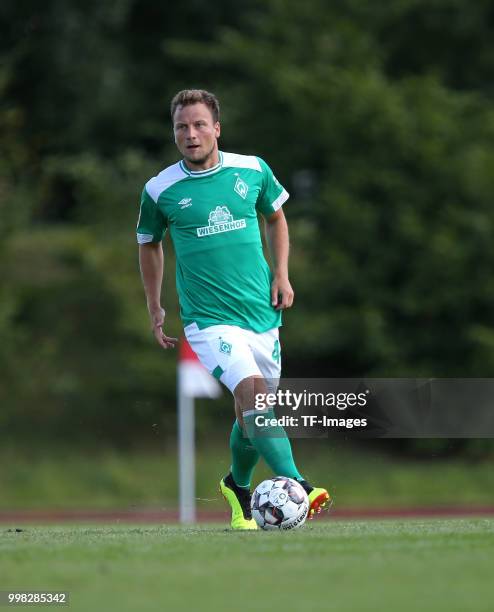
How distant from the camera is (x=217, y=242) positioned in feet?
23.5

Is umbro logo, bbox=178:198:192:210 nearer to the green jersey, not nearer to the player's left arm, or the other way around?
the green jersey

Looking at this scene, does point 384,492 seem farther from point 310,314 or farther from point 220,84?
point 220,84

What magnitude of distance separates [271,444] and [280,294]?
94 centimetres

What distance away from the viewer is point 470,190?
76.8ft

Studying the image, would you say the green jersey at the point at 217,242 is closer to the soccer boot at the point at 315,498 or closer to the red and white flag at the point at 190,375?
the soccer boot at the point at 315,498

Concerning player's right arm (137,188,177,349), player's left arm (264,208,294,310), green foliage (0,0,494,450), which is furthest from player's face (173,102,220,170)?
green foliage (0,0,494,450)

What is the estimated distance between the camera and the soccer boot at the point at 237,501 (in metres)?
7.40

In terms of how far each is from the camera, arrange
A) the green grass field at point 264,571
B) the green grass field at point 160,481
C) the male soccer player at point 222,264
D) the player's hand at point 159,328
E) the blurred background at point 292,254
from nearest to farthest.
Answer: the green grass field at point 264,571
the male soccer player at point 222,264
the player's hand at point 159,328
the green grass field at point 160,481
the blurred background at point 292,254

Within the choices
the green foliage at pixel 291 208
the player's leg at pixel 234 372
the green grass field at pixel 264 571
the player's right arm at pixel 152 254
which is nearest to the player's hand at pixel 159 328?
the player's right arm at pixel 152 254

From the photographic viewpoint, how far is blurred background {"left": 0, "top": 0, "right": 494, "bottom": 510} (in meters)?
22.6

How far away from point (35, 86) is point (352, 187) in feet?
23.3

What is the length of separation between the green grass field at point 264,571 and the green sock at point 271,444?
71cm

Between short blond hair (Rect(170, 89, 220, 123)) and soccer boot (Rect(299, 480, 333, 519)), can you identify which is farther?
short blond hair (Rect(170, 89, 220, 123))

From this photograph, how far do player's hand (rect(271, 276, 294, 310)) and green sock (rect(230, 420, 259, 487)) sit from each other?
2.44 ft
